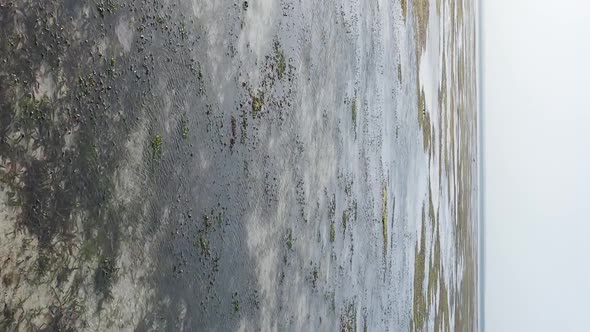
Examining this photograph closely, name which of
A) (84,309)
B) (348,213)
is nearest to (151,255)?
(84,309)

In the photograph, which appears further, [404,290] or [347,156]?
[404,290]

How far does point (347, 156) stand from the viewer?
0.83 metres

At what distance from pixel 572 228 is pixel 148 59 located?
3.03m

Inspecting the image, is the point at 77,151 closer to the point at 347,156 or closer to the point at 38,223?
the point at 38,223

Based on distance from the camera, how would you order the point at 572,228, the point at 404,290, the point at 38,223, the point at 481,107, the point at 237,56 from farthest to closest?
the point at 481,107 < the point at 572,228 < the point at 404,290 < the point at 237,56 < the point at 38,223

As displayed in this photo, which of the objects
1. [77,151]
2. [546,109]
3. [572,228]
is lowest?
[572,228]

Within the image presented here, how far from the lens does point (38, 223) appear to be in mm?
295

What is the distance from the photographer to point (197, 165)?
446mm

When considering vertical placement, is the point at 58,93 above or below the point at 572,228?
above

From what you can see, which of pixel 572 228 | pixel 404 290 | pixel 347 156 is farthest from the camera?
pixel 572 228

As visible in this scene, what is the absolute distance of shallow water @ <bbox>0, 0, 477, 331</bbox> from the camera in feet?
0.98

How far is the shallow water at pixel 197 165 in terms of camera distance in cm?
30

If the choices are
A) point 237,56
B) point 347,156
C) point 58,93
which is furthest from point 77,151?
point 347,156

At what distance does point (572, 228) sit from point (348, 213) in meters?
2.56
